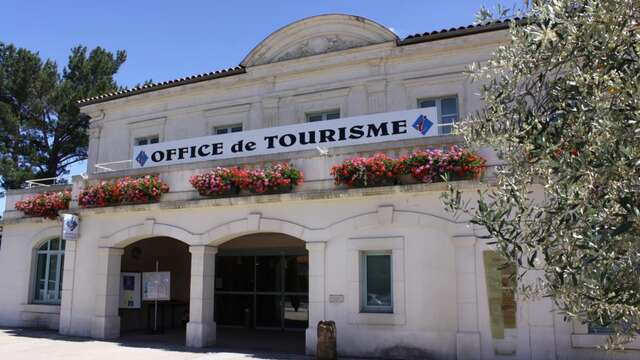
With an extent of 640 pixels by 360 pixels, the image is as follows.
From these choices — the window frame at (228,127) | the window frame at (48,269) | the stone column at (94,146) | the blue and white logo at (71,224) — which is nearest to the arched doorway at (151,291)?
the blue and white logo at (71,224)

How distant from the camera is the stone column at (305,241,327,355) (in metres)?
12.6

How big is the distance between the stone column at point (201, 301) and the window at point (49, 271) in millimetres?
5919

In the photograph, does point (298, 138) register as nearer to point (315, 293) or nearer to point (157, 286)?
point (315, 293)

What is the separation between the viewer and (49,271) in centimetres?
1816

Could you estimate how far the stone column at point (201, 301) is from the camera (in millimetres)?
13859

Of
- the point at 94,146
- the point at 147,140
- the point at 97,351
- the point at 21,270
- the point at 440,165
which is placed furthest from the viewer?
the point at 94,146

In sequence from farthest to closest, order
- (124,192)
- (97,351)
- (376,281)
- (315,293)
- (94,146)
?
(94,146) < (124,192) < (97,351) < (315,293) < (376,281)

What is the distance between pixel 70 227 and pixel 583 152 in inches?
566

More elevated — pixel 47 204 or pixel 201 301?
pixel 47 204

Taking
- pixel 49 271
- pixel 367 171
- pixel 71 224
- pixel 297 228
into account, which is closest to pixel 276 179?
pixel 297 228

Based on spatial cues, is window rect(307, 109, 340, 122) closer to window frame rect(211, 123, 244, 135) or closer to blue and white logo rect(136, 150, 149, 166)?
window frame rect(211, 123, 244, 135)

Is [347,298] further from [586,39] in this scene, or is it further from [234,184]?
[586,39]

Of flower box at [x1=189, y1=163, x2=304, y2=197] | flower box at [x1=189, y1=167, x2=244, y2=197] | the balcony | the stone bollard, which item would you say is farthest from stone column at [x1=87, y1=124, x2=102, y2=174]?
the stone bollard

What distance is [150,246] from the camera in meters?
18.7
